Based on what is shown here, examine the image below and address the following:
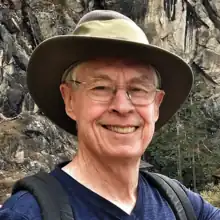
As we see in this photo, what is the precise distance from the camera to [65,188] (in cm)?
118

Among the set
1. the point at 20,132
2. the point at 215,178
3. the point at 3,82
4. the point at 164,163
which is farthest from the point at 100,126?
the point at 164,163

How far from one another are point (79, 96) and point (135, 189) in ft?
0.91

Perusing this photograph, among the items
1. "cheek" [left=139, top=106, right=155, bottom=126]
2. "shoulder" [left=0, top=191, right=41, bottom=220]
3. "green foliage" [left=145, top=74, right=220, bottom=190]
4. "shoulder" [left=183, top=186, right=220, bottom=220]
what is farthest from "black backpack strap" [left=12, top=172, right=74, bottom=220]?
"green foliage" [left=145, top=74, right=220, bottom=190]

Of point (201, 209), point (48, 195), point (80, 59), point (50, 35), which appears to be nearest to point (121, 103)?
Answer: point (80, 59)

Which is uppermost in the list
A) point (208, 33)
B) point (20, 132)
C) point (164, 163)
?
point (208, 33)

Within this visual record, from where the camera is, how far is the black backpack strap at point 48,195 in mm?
1047

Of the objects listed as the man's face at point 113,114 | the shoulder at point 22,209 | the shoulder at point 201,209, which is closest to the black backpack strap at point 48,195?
the shoulder at point 22,209

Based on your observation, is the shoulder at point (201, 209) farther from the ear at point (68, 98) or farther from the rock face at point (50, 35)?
the rock face at point (50, 35)

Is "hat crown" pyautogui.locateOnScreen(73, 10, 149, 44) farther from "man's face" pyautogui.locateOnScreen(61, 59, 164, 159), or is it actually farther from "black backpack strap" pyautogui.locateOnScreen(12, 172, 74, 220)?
"black backpack strap" pyautogui.locateOnScreen(12, 172, 74, 220)

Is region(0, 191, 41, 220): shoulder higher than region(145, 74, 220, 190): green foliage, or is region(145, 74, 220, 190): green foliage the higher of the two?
region(0, 191, 41, 220): shoulder

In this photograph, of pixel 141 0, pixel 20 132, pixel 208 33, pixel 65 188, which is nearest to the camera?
pixel 65 188

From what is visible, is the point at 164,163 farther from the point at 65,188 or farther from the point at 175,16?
the point at 65,188

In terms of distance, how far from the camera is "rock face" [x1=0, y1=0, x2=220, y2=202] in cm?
1232

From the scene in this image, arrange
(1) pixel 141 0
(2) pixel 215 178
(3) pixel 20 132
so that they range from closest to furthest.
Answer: (3) pixel 20 132, (2) pixel 215 178, (1) pixel 141 0
